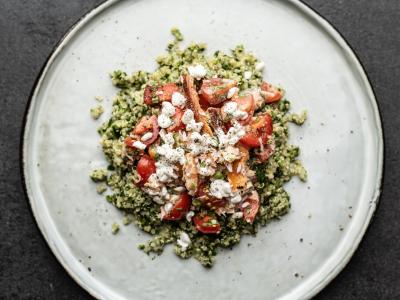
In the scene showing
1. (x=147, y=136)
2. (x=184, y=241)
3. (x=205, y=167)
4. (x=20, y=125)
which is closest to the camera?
(x=205, y=167)

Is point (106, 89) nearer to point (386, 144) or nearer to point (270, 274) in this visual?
point (270, 274)

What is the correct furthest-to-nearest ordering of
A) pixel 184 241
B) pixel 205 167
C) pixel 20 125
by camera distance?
pixel 20 125
pixel 184 241
pixel 205 167

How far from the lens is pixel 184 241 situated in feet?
7.25

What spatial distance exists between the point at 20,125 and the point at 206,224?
39.2 inches

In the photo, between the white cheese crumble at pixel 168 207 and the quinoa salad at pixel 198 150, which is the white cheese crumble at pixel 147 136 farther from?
the white cheese crumble at pixel 168 207

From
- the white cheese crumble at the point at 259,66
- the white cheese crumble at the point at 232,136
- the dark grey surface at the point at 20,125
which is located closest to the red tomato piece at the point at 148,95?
the white cheese crumble at the point at 232,136

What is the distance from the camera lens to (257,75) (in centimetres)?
227

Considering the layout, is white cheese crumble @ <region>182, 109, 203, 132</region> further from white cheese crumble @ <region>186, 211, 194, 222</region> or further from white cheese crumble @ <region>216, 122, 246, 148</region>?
white cheese crumble @ <region>186, 211, 194, 222</region>

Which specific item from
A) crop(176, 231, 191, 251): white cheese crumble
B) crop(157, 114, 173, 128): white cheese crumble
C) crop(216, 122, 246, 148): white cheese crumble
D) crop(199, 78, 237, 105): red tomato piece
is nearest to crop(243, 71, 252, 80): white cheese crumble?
crop(199, 78, 237, 105): red tomato piece

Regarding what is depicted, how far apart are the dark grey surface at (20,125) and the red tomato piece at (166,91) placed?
0.61 metres

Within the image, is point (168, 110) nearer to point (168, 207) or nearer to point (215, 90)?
point (215, 90)

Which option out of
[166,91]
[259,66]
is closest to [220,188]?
[166,91]

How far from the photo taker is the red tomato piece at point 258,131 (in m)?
2.07

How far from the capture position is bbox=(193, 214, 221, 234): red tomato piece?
7.01ft
